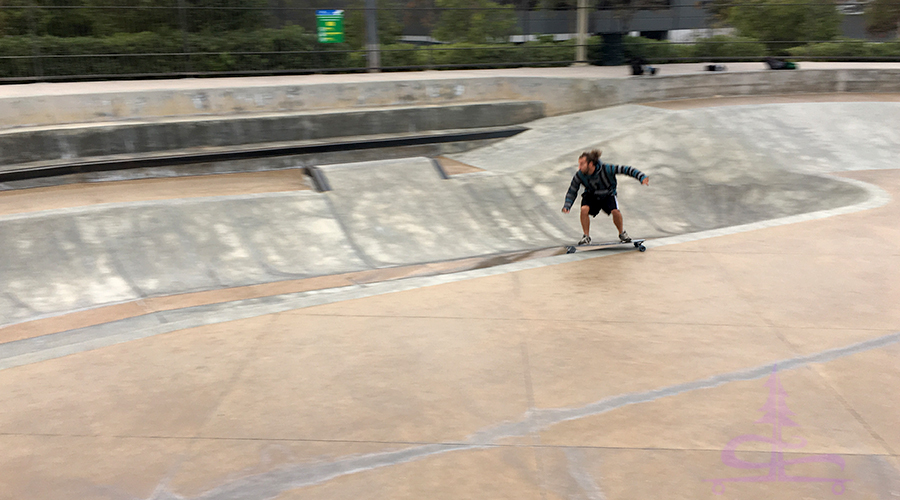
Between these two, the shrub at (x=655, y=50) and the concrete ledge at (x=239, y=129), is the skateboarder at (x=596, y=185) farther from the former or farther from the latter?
the shrub at (x=655, y=50)

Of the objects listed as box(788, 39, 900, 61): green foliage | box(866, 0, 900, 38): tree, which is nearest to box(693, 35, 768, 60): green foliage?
box(788, 39, 900, 61): green foliage

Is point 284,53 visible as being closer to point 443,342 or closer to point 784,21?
point 443,342

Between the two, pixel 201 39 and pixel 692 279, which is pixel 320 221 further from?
pixel 201 39

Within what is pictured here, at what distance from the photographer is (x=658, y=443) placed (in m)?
3.78

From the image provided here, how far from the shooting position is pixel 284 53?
15.9 metres

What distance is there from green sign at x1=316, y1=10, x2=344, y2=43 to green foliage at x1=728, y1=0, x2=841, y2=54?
1264cm

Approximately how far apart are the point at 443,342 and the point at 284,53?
12.9 m

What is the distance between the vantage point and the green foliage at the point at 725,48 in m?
18.8

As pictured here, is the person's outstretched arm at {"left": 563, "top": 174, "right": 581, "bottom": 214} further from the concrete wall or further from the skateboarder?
the concrete wall

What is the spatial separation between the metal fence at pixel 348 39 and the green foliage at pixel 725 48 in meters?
0.03

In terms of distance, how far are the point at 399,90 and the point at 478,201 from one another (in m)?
4.79

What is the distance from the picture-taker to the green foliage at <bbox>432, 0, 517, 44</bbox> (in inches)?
679

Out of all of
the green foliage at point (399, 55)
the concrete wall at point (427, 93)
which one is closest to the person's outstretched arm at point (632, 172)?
the concrete wall at point (427, 93)

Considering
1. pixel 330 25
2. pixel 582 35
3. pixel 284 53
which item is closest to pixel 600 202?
pixel 330 25
